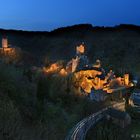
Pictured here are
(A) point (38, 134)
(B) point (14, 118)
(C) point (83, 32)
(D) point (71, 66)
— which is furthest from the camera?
(C) point (83, 32)

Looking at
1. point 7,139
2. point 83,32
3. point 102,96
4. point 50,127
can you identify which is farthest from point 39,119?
point 83,32

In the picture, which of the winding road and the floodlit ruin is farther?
the floodlit ruin

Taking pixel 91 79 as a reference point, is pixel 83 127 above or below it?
below

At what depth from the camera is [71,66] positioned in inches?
2539

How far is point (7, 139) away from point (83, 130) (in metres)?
16.3

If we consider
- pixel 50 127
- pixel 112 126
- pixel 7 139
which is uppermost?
pixel 7 139

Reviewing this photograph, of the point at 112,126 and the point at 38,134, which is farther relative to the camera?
the point at 112,126

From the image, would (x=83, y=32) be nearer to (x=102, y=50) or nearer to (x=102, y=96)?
(x=102, y=50)

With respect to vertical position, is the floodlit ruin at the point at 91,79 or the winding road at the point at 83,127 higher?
the floodlit ruin at the point at 91,79

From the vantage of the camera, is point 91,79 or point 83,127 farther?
point 91,79

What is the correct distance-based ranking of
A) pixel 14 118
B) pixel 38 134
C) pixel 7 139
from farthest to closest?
pixel 38 134, pixel 14 118, pixel 7 139

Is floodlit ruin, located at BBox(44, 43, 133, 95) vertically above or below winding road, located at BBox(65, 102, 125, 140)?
above

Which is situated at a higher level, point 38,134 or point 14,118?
point 14,118

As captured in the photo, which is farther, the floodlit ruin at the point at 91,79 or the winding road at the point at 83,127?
the floodlit ruin at the point at 91,79
